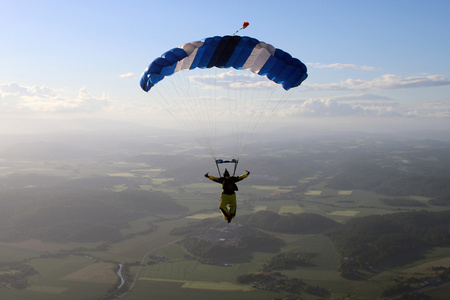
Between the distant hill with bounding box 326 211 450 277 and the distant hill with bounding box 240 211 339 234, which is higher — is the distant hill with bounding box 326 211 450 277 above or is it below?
below

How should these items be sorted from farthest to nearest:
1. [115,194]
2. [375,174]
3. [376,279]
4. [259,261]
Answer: [375,174] → [115,194] → [259,261] → [376,279]

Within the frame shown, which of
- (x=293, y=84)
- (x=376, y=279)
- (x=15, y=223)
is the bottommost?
(x=376, y=279)


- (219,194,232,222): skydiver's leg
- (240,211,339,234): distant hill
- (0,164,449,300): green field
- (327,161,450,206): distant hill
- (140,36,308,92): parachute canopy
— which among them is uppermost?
(140,36,308,92): parachute canopy

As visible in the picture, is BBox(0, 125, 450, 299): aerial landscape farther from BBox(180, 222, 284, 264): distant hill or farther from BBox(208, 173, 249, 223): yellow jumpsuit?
BBox(208, 173, 249, 223): yellow jumpsuit

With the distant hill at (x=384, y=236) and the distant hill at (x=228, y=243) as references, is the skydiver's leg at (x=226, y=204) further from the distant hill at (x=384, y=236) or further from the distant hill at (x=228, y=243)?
the distant hill at (x=228, y=243)

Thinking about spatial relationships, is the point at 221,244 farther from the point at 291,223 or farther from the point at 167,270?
the point at 291,223

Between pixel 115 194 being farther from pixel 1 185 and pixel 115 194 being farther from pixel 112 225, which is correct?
pixel 1 185

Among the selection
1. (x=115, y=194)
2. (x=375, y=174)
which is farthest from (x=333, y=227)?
(x=375, y=174)

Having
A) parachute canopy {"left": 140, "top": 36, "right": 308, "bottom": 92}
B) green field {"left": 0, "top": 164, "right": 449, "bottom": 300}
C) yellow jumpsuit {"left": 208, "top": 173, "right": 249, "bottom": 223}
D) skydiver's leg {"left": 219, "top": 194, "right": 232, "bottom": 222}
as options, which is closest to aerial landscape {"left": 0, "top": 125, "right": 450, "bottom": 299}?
green field {"left": 0, "top": 164, "right": 449, "bottom": 300}
